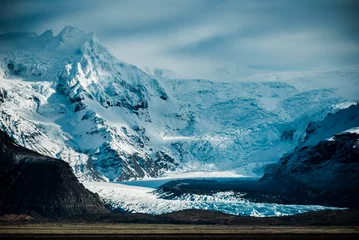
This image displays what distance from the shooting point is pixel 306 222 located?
194 metres

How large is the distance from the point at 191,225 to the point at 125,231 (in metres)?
33.3

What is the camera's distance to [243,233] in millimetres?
154625
